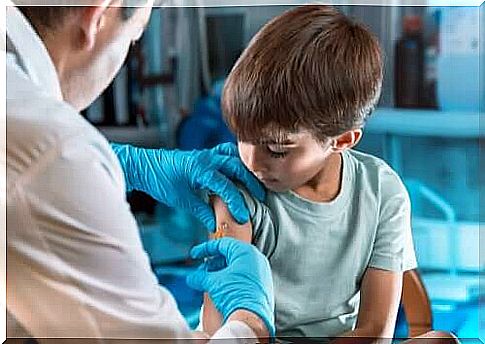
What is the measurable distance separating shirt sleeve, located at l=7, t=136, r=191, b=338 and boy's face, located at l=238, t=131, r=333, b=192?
0.57ft

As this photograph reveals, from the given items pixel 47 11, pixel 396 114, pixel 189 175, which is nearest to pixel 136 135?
pixel 189 175

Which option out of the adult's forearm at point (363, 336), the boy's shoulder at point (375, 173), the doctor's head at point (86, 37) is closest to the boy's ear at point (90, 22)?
the doctor's head at point (86, 37)

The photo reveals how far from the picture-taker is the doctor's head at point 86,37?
834mm

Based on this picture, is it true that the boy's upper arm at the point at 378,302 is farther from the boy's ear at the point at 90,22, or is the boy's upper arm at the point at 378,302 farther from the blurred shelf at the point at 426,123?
the boy's ear at the point at 90,22

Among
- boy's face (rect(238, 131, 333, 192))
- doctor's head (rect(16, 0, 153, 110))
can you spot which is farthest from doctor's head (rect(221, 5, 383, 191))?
doctor's head (rect(16, 0, 153, 110))

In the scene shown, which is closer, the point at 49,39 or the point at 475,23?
the point at 49,39

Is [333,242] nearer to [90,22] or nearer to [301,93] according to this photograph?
[301,93]

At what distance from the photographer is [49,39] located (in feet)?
2.78

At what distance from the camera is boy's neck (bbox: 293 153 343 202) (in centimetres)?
94

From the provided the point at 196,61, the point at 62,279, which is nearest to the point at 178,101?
the point at 196,61

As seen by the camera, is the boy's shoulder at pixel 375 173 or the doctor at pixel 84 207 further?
the boy's shoulder at pixel 375 173

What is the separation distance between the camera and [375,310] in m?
0.96

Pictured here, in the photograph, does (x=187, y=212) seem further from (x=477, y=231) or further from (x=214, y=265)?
(x=477, y=231)

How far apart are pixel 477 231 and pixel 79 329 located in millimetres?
466
